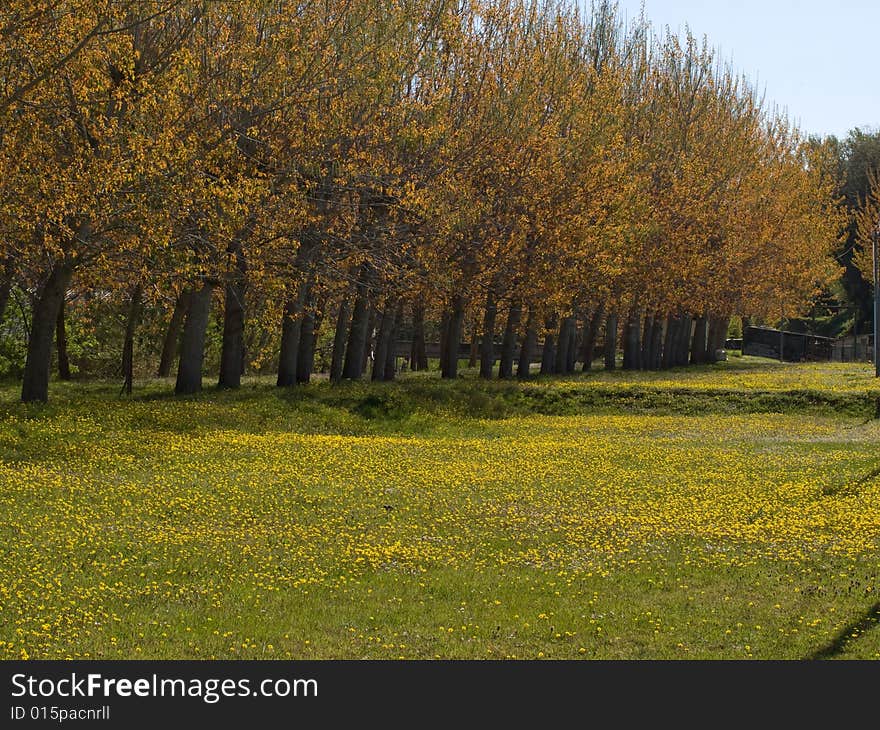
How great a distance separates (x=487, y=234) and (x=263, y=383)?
9927mm

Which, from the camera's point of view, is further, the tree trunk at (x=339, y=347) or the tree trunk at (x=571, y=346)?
the tree trunk at (x=571, y=346)

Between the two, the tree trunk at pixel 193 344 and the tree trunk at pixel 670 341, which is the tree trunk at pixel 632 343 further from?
the tree trunk at pixel 193 344

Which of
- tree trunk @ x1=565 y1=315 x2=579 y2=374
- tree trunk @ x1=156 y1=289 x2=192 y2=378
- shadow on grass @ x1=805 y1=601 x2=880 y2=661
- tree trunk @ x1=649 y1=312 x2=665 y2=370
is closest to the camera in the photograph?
shadow on grass @ x1=805 y1=601 x2=880 y2=661

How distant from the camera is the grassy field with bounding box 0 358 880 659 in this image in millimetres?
11914

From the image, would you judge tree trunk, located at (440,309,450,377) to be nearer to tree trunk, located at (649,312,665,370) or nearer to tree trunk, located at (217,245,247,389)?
tree trunk, located at (217,245,247,389)

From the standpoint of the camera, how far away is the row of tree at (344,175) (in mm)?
26094

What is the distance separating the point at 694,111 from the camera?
67625mm

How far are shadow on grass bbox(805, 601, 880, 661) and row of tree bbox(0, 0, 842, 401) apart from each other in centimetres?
1399

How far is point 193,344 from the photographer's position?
3694 cm

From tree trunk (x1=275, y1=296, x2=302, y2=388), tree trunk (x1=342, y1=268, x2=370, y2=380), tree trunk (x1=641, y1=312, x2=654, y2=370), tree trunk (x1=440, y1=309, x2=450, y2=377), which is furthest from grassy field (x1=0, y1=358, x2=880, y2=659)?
tree trunk (x1=641, y1=312, x2=654, y2=370)

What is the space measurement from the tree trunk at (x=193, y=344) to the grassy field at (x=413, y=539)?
3.01 m

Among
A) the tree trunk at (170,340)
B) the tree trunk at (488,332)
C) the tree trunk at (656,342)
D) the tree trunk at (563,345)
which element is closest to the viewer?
the tree trunk at (170,340)

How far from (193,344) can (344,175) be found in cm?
707

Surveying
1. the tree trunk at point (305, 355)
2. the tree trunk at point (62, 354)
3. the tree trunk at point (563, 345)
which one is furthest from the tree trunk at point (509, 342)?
the tree trunk at point (62, 354)
